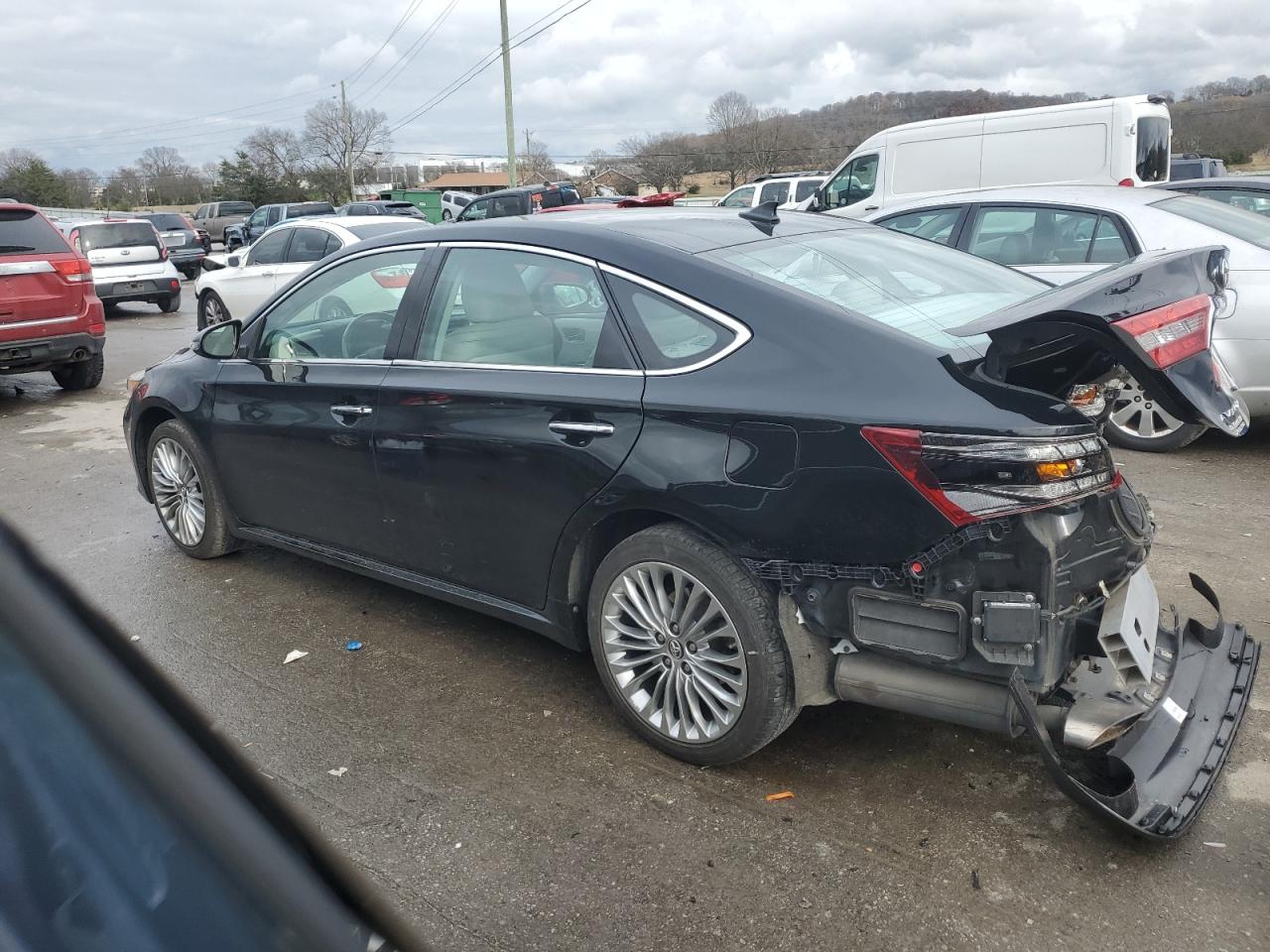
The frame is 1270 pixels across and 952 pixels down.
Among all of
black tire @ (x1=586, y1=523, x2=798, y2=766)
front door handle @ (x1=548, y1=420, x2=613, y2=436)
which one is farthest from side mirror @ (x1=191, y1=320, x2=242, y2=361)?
black tire @ (x1=586, y1=523, x2=798, y2=766)

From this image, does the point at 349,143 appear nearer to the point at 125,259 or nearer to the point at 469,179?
the point at 469,179

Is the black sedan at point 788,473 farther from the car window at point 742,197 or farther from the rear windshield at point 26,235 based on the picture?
the car window at point 742,197

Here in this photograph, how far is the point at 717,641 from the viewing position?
3213 millimetres

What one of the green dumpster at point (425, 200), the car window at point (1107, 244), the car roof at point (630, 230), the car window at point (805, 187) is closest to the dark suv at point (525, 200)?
the car window at point (805, 187)

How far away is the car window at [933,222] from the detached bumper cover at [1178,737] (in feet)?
15.9

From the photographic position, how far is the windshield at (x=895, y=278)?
3.21 metres

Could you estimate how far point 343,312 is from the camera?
462cm

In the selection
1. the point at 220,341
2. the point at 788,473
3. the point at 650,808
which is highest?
the point at 220,341

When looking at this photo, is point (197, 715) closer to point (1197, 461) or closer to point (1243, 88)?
point (1197, 461)

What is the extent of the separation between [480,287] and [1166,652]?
2644mm

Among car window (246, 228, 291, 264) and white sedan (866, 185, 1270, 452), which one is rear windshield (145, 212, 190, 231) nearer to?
car window (246, 228, 291, 264)

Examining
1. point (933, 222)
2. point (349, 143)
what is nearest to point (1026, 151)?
point (933, 222)

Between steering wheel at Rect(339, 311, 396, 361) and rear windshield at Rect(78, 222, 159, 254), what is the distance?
15.2m

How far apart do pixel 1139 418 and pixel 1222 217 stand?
139cm
